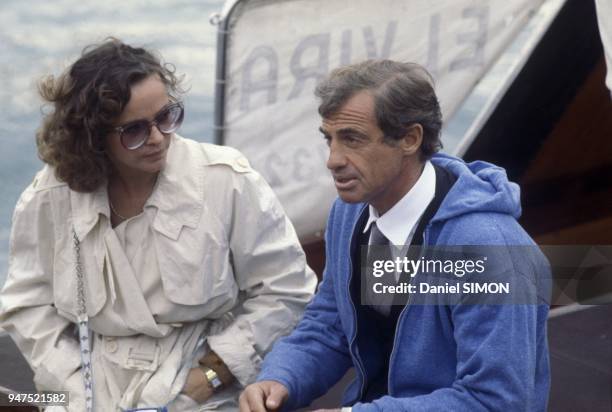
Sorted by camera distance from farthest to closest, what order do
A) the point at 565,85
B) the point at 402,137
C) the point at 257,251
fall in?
the point at 565,85 < the point at 257,251 < the point at 402,137

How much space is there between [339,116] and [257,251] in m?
0.56

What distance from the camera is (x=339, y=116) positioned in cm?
256

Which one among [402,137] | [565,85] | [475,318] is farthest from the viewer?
[565,85]

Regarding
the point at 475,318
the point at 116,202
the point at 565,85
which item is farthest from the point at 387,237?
the point at 565,85

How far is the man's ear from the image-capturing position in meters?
2.55

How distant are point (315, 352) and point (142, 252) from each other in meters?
0.52

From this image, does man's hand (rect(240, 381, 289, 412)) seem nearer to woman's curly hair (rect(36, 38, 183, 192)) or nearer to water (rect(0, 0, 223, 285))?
woman's curly hair (rect(36, 38, 183, 192))

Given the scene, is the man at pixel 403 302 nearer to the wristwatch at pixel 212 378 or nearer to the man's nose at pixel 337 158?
the man's nose at pixel 337 158

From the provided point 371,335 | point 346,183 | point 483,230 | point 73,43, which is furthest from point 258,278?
point 73,43

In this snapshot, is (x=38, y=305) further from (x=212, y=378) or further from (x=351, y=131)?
(x=351, y=131)

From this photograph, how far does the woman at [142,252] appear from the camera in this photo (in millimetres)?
2910

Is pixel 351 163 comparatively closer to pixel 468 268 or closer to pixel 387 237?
pixel 387 237

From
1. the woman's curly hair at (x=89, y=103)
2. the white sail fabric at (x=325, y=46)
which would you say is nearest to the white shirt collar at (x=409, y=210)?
the woman's curly hair at (x=89, y=103)

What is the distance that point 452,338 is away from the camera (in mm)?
2469
